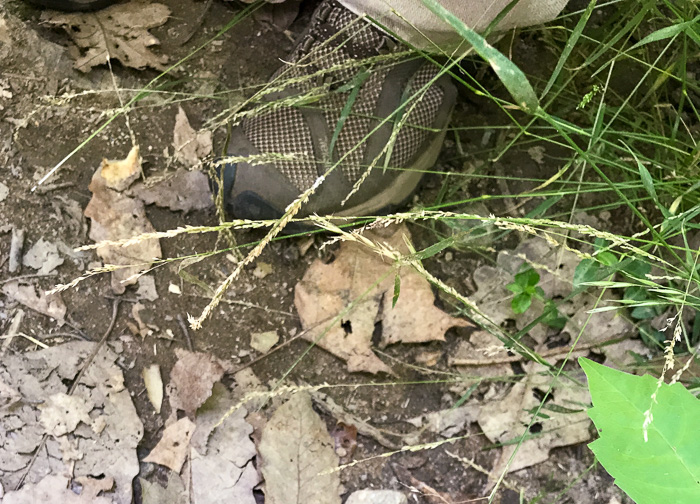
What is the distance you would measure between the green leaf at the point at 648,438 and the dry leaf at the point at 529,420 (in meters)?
0.74

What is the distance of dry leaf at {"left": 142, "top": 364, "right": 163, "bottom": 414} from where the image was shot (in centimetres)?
160

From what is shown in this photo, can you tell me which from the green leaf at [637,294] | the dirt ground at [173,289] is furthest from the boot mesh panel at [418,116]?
the green leaf at [637,294]

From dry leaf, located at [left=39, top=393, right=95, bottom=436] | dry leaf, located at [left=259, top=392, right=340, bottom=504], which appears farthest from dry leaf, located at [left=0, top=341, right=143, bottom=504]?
dry leaf, located at [left=259, top=392, right=340, bottom=504]

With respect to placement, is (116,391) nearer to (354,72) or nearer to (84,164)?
(84,164)

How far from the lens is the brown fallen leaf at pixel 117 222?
162cm

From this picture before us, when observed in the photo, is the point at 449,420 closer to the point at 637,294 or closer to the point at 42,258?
the point at 637,294

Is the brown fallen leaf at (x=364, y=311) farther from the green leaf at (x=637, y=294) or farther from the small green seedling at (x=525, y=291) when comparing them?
the green leaf at (x=637, y=294)

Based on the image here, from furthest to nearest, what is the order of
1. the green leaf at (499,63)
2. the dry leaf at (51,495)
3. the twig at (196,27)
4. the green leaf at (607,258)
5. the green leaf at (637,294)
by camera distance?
1. the twig at (196,27)
2. the dry leaf at (51,495)
3. the green leaf at (637,294)
4. the green leaf at (607,258)
5. the green leaf at (499,63)

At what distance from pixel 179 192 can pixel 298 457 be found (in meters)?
0.85

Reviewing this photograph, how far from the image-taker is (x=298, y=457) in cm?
153

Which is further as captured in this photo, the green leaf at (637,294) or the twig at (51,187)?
the twig at (51,187)

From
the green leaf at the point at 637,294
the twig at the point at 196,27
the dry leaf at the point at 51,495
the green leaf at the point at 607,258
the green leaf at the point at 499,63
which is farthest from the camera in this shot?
the twig at the point at 196,27

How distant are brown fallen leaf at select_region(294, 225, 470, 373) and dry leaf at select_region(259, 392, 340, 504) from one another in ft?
0.65

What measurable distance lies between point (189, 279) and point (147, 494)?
623mm
